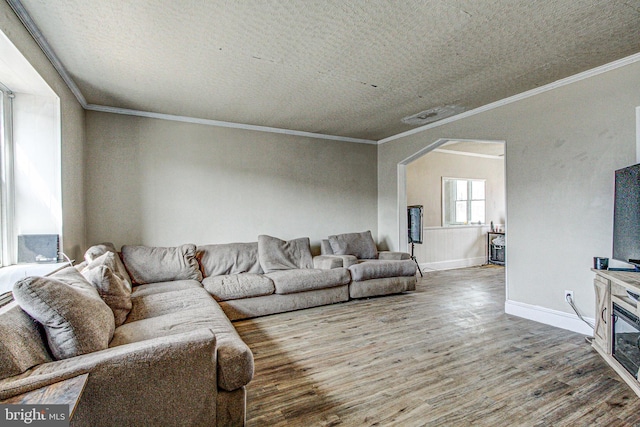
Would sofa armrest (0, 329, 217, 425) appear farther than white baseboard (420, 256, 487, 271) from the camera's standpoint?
No

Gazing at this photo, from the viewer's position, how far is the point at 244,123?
456cm

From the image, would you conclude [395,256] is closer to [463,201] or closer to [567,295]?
[567,295]

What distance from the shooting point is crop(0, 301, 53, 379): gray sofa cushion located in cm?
121

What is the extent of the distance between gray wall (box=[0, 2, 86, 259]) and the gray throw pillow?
60.2 inches

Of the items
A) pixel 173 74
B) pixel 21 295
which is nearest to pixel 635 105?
pixel 173 74

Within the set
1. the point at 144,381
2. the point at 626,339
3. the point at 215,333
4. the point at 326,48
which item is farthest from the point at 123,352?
the point at 626,339

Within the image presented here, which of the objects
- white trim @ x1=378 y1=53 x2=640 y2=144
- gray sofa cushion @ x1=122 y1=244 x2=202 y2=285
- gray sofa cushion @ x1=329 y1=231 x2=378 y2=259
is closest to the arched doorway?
gray sofa cushion @ x1=329 y1=231 x2=378 y2=259

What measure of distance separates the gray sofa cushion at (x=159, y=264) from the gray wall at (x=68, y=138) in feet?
1.74

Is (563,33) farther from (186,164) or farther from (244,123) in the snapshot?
(186,164)

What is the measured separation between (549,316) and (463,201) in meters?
3.96

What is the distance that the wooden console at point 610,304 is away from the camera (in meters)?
2.03

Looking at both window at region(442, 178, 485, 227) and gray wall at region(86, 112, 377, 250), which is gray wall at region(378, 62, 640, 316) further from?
window at region(442, 178, 485, 227)

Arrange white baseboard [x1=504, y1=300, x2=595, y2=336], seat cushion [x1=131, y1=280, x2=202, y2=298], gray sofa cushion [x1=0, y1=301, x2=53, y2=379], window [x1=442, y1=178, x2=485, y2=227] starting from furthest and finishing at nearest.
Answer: window [x1=442, y1=178, x2=485, y2=227] < seat cushion [x1=131, y1=280, x2=202, y2=298] < white baseboard [x1=504, y1=300, x2=595, y2=336] < gray sofa cushion [x1=0, y1=301, x2=53, y2=379]

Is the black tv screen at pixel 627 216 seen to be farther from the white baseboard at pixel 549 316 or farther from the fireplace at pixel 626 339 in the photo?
the white baseboard at pixel 549 316
